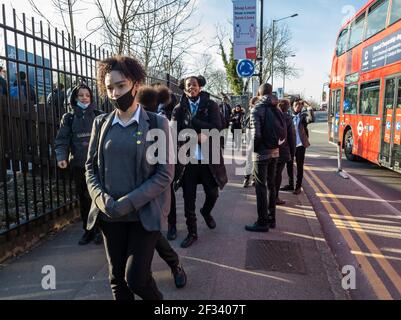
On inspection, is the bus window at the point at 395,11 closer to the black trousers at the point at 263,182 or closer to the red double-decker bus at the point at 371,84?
the red double-decker bus at the point at 371,84

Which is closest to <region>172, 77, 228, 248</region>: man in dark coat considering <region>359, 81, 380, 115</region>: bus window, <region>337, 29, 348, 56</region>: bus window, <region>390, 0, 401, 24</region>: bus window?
<region>390, 0, 401, 24</region>: bus window

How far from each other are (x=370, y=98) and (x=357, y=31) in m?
2.62

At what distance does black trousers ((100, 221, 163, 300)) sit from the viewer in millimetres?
2336

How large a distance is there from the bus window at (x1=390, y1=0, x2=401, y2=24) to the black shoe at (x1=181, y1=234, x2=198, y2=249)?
6.87 meters

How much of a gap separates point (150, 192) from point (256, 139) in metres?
2.62

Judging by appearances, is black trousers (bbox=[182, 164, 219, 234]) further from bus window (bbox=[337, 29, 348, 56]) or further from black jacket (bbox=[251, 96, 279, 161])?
bus window (bbox=[337, 29, 348, 56])

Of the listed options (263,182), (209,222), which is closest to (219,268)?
(209,222)

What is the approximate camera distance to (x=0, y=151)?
392 centimetres

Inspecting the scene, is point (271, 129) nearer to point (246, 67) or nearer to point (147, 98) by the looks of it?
point (147, 98)

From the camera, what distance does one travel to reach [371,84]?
380 inches

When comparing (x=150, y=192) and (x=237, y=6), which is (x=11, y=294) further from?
(x=237, y=6)

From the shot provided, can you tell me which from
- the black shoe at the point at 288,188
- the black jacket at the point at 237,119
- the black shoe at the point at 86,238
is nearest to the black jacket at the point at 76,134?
the black shoe at the point at 86,238

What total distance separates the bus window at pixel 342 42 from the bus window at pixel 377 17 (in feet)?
7.39
